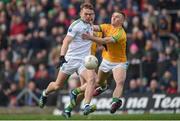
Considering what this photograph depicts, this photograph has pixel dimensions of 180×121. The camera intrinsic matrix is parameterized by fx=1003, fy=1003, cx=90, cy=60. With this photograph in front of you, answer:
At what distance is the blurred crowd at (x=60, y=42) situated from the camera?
96.2ft

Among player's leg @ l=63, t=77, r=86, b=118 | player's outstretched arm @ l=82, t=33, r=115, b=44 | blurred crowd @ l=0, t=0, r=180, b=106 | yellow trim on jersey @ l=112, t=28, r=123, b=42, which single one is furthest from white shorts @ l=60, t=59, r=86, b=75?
blurred crowd @ l=0, t=0, r=180, b=106

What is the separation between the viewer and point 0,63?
108 ft

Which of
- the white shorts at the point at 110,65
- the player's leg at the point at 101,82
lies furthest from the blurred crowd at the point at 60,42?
the white shorts at the point at 110,65

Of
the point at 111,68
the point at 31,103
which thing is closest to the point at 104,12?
the point at 31,103

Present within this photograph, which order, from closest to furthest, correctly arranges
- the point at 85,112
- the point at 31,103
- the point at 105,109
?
the point at 85,112
the point at 105,109
the point at 31,103

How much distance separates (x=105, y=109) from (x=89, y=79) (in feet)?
23.1

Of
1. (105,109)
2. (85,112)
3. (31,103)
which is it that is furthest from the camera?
(31,103)

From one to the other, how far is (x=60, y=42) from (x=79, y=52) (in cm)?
969

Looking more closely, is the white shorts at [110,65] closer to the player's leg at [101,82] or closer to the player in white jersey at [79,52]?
the player's leg at [101,82]

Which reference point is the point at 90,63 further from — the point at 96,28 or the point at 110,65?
the point at 110,65

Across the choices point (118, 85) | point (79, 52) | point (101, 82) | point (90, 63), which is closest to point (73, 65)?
point (79, 52)

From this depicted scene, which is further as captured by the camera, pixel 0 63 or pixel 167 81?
pixel 0 63

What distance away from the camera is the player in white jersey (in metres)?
21.9

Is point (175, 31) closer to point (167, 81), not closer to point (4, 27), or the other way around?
point (167, 81)
